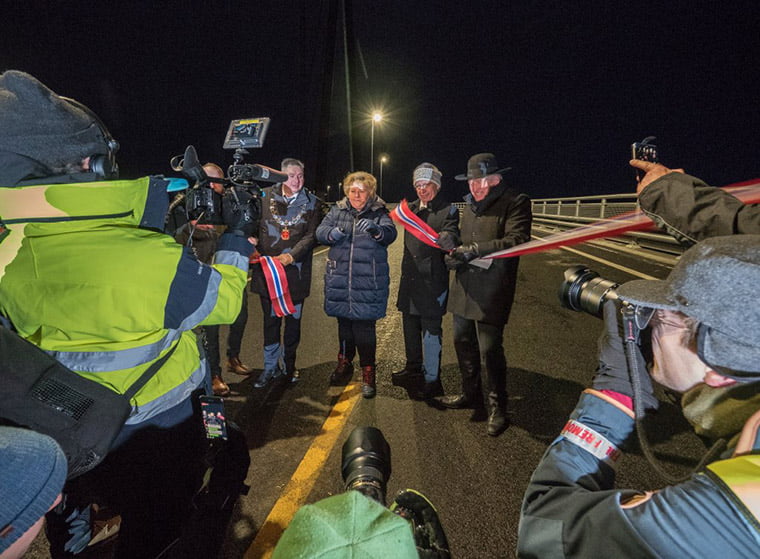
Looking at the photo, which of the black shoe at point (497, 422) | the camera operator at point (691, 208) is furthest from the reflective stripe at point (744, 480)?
the black shoe at point (497, 422)

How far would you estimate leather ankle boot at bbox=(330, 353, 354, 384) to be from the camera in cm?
371

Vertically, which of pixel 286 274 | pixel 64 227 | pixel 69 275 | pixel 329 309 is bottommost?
pixel 329 309

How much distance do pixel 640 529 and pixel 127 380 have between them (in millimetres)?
1480

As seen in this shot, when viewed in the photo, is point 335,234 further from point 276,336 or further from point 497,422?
point 497,422

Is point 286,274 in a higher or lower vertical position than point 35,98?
lower

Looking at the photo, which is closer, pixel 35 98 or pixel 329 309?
pixel 35 98

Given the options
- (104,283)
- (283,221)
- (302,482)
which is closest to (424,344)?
(302,482)

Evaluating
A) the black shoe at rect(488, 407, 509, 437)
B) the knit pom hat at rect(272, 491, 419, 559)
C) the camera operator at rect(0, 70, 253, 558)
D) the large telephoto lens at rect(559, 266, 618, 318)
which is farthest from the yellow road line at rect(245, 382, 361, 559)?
the large telephoto lens at rect(559, 266, 618, 318)

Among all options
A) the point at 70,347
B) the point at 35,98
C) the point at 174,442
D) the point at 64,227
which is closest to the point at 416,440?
the point at 174,442

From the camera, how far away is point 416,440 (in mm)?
2771

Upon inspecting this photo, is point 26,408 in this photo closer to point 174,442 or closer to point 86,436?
point 86,436

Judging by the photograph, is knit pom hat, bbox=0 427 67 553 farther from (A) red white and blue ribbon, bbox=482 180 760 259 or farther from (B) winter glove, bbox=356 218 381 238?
(B) winter glove, bbox=356 218 381 238

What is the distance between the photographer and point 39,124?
1.17 meters

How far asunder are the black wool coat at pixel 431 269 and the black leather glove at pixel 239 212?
6.41 feet
